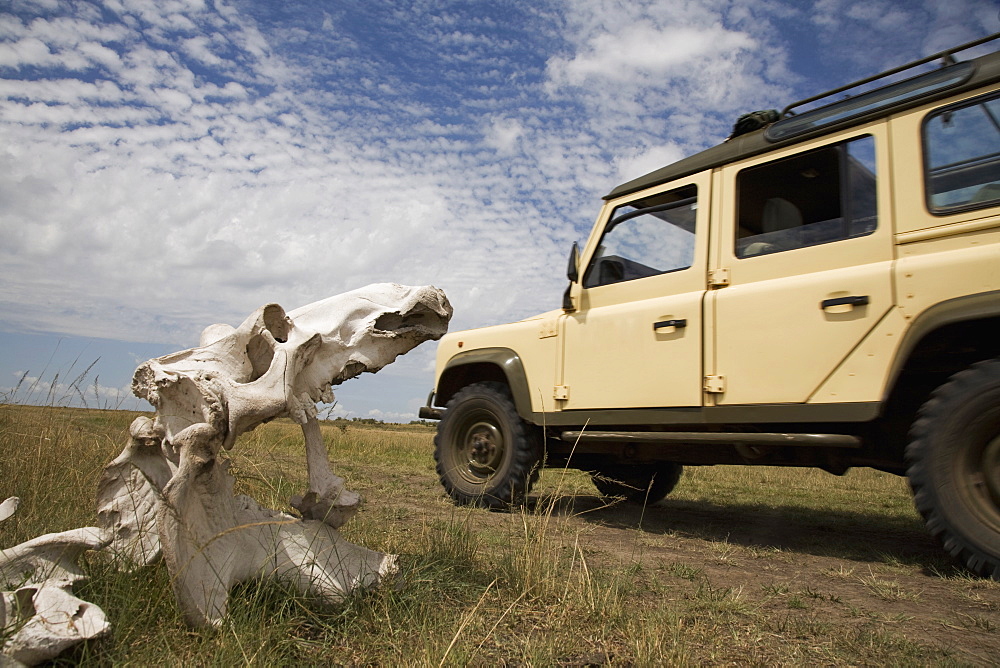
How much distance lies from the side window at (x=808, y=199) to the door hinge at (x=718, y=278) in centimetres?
17

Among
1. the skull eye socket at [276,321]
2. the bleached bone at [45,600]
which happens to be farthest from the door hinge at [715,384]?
the bleached bone at [45,600]

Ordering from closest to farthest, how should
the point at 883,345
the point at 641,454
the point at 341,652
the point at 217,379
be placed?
1. the point at 341,652
2. the point at 217,379
3. the point at 883,345
4. the point at 641,454

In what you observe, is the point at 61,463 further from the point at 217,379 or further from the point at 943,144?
the point at 943,144

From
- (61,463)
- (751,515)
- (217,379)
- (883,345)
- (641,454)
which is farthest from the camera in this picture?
(751,515)

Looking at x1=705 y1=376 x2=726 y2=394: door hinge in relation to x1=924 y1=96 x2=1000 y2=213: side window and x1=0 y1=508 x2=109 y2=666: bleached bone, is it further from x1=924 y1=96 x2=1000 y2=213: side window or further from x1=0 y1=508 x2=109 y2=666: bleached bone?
x1=0 y1=508 x2=109 y2=666: bleached bone

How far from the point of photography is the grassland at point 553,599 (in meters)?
1.92

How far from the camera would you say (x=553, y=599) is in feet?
8.16

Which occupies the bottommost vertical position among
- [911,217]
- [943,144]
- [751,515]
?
[751,515]

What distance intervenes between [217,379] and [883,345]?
10.6 feet

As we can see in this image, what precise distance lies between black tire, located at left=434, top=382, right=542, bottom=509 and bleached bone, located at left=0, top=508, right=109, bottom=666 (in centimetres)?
325

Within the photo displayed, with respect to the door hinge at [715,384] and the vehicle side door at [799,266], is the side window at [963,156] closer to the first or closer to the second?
the vehicle side door at [799,266]

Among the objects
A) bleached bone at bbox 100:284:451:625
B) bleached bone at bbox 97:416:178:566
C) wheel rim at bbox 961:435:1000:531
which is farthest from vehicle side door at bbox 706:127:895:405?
bleached bone at bbox 97:416:178:566

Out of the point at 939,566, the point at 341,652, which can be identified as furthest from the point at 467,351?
the point at 341,652

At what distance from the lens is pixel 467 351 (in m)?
5.99
